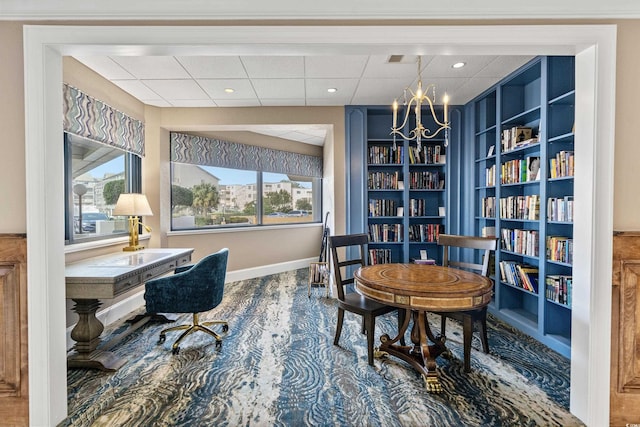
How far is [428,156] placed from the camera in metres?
4.17

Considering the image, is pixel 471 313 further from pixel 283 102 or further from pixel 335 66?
pixel 283 102

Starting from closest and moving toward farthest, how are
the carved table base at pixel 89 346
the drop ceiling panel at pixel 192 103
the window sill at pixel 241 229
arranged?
the carved table base at pixel 89 346
the drop ceiling panel at pixel 192 103
the window sill at pixel 241 229

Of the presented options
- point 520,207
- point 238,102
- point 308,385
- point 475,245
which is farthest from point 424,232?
point 238,102

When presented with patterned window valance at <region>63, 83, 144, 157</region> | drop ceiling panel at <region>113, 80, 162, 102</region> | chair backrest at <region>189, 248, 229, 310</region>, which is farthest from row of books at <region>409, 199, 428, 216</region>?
patterned window valance at <region>63, 83, 144, 157</region>

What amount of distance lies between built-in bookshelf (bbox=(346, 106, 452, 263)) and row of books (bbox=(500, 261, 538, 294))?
3.36ft

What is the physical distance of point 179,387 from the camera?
2.10 m

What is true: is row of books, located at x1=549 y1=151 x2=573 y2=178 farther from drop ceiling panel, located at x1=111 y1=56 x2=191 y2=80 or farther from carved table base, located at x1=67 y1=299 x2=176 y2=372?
carved table base, located at x1=67 y1=299 x2=176 y2=372

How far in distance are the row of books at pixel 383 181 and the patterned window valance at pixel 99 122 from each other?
3040mm

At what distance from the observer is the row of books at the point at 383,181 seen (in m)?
4.18

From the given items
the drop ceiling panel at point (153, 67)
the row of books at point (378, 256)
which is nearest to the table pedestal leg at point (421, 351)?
the row of books at point (378, 256)

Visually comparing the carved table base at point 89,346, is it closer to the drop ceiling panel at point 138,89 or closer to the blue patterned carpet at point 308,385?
the blue patterned carpet at point 308,385

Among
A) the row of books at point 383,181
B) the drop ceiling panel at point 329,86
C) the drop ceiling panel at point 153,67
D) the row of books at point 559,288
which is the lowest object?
the row of books at point 559,288

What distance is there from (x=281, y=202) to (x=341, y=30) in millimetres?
4491

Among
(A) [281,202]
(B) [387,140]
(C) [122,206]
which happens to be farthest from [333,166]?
(C) [122,206]
